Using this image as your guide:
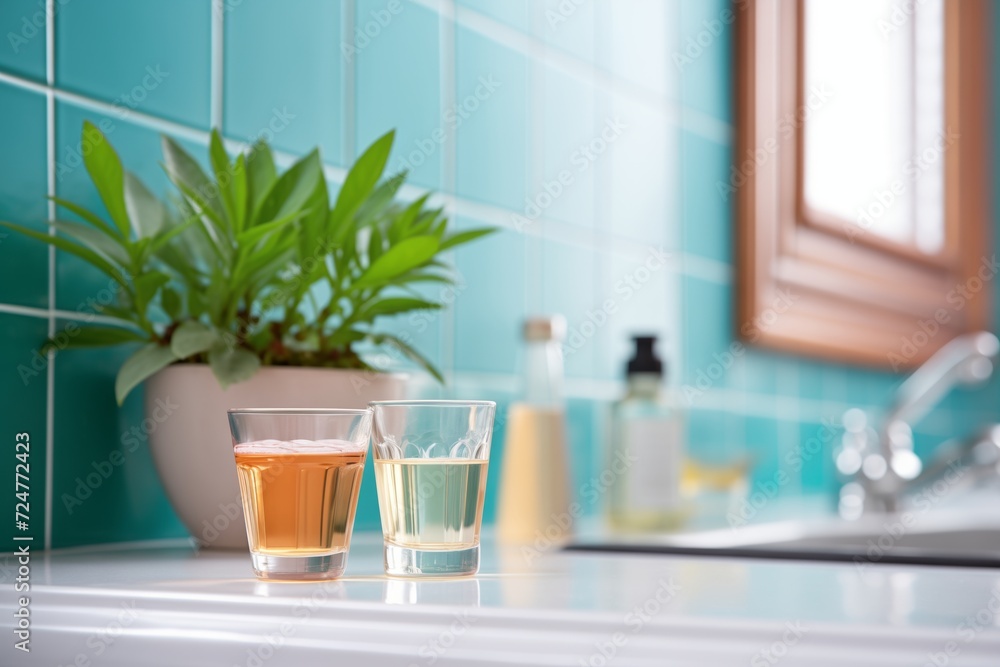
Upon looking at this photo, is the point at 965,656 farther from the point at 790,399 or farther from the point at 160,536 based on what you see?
the point at 790,399

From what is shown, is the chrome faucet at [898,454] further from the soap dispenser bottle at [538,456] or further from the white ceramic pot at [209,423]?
the white ceramic pot at [209,423]

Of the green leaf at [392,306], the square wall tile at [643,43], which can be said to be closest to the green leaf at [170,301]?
the green leaf at [392,306]

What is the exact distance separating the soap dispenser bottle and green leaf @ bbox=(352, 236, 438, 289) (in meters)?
0.28

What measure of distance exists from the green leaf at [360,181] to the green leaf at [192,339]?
9 cm

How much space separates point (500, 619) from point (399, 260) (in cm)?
28

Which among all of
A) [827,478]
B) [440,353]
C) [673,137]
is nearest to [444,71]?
[440,353]

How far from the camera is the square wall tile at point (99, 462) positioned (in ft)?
2.15

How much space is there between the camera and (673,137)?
136 centimetres

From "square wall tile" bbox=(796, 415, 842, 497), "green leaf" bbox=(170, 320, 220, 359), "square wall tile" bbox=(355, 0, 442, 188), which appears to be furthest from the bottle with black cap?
"square wall tile" bbox=(796, 415, 842, 497)

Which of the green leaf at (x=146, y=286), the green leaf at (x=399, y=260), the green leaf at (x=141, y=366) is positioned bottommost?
the green leaf at (x=141, y=366)

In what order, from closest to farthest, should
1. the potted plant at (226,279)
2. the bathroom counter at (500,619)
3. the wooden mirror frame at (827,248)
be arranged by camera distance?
Result: the bathroom counter at (500,619)
the potted plant at (226,279)
the wooden mirror frame at (827,248)

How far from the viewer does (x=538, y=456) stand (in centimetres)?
91

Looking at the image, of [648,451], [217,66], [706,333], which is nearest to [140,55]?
[217,66]

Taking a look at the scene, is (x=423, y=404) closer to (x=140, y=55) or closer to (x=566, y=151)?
(x=140, y=55)
